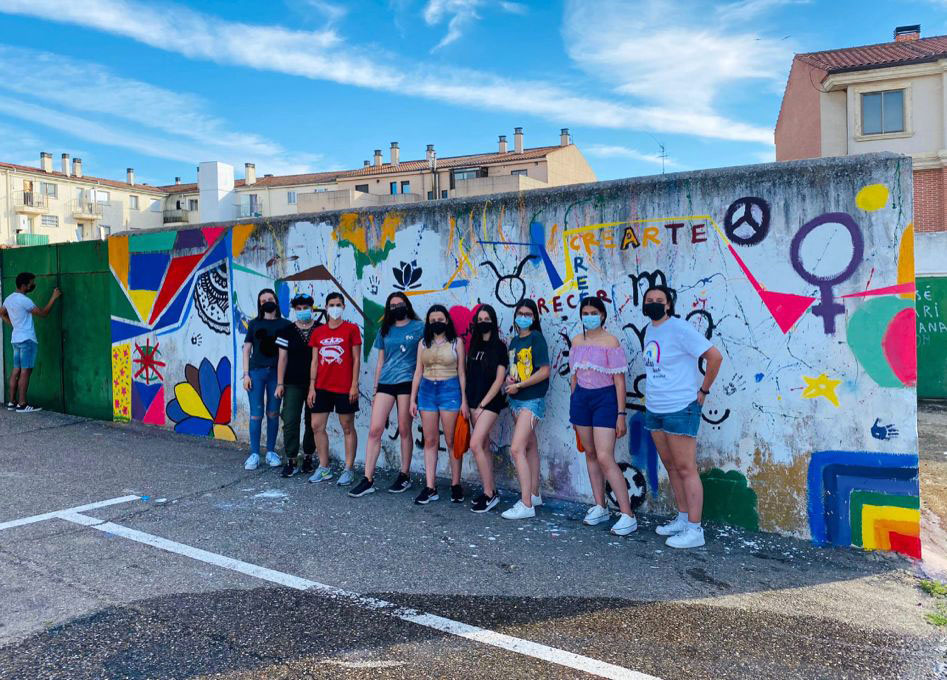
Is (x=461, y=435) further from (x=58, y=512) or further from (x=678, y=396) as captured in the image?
(x=58, y=512)

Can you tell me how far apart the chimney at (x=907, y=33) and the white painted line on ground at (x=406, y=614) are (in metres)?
32.5

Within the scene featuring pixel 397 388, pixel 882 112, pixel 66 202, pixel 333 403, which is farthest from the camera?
pixel 66 202

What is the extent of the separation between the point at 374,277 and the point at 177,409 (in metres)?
3.37

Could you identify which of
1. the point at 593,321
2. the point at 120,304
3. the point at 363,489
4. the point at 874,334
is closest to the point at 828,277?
the point at 874,334

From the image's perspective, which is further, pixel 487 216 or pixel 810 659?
pixel 487 216

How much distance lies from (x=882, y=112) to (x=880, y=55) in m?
2.53

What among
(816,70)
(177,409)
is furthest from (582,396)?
(816,70)

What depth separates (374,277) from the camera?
22.9ft

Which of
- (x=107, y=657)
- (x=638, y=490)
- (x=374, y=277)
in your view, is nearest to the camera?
(x=107, y=657)

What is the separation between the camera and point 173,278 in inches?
341

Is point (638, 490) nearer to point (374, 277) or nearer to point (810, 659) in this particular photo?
point (810, 659)

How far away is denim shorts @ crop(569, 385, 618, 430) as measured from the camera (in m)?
5.14

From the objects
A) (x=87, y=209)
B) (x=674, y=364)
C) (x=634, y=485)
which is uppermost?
(x=87, y=209)

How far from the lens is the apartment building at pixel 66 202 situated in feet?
176
